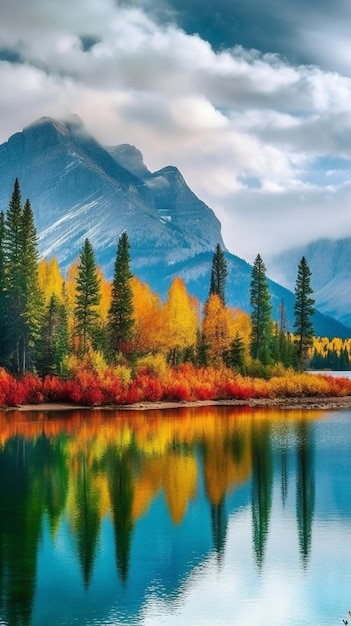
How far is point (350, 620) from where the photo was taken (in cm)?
1547

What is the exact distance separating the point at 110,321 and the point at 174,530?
210 feet

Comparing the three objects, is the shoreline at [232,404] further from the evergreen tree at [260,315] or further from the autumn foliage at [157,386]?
the evergreen tree at [260,315]

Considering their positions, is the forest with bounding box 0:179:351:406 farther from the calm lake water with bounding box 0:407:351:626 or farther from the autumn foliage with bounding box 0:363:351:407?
the calm lake water with bounding box 0:407:351:626

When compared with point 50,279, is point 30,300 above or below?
below

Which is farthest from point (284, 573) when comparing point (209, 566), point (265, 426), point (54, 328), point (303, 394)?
point (303, 394)

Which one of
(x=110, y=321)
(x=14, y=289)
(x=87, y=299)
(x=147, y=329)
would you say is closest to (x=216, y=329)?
(x=147, y=329)

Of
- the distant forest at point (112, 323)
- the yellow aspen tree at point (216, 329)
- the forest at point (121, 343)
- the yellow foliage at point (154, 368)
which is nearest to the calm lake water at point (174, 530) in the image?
the forest at point (121, 343)

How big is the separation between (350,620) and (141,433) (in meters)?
33.6

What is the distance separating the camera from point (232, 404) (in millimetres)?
77875

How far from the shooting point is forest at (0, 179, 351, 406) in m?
71.8

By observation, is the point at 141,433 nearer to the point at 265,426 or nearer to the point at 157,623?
the point at 265,426

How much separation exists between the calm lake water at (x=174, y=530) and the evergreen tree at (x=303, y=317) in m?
53.8

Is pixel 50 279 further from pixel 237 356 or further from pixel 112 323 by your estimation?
pixel 237 356

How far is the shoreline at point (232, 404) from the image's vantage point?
67688mm
